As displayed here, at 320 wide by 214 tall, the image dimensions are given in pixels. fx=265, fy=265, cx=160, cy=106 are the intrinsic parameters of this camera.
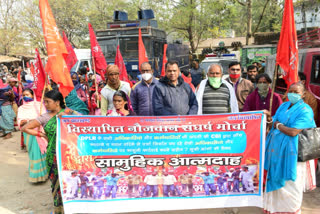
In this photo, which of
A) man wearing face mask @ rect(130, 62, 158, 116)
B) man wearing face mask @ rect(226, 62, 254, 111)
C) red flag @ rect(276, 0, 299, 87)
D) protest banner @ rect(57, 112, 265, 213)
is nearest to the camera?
protest banner @ rect(57, 112, 265, 213)

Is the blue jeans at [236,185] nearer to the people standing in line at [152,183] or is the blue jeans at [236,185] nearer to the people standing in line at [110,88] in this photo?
the people standing in line at [152,183]

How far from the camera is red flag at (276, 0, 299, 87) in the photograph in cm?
324

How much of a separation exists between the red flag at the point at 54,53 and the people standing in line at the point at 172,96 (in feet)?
3.90

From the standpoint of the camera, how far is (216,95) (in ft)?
12.2

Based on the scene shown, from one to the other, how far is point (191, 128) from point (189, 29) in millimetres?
22517

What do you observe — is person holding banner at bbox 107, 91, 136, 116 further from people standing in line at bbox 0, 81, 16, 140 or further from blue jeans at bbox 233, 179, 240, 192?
people standing in line at bbox 0, 81, 16, 140

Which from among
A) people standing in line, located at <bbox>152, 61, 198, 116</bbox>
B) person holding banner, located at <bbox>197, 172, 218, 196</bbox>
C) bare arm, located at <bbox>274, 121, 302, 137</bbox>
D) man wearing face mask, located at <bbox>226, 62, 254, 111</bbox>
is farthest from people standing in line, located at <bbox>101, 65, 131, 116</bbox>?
bare arm, located at <bbox>274, 121, 302, 137</bbox>

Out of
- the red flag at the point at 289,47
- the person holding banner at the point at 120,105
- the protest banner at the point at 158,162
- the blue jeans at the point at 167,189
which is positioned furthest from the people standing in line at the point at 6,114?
the red flag at the point at 289,47

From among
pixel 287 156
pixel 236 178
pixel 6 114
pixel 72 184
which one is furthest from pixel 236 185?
pixel 6 114

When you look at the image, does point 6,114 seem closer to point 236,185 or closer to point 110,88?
point 110,88

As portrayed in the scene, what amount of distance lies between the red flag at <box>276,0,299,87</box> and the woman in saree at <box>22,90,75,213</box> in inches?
110

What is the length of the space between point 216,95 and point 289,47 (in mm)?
1089

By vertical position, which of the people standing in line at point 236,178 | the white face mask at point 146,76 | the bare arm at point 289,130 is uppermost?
the white face mask at point 146,76

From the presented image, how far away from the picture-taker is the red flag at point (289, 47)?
3244mm
